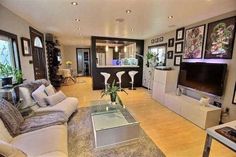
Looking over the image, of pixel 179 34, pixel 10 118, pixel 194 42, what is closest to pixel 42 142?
pixel 10 118

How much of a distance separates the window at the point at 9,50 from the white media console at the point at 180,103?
13.0ft

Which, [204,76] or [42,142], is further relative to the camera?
[204,76]

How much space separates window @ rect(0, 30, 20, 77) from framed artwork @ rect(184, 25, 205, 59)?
4309 mm

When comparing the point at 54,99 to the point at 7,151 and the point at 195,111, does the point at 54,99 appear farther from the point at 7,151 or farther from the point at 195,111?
the point at 195,111

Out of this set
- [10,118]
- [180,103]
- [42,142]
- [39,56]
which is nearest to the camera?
[42,142]

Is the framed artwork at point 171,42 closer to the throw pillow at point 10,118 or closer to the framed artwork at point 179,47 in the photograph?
the framed artwork at point 179,47

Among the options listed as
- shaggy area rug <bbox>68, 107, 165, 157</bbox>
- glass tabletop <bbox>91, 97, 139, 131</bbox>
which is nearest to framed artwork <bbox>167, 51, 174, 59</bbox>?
glass tabletop <bbox>91, 97, 139, 131</bbox>

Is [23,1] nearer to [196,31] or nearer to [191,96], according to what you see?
[196,31]

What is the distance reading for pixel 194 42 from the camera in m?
3.47

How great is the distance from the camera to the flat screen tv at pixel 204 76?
2.77 m

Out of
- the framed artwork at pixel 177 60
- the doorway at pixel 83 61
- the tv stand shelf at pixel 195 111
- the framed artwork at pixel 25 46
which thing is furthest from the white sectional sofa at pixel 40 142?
the doorway at pixel 83 61

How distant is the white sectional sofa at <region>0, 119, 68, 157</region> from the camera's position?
144 centimetres

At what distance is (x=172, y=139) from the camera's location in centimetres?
241

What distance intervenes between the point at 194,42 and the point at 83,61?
8307 mm
